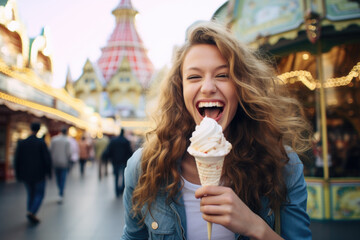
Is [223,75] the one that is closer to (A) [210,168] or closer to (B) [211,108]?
(B) [211,108]

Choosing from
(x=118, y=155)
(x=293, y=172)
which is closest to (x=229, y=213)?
(x=293, y=172)

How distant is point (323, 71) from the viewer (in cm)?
573

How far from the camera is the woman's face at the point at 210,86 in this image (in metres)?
1.44

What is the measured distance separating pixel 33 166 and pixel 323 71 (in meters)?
6.17

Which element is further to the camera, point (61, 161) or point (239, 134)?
point (61, 161)

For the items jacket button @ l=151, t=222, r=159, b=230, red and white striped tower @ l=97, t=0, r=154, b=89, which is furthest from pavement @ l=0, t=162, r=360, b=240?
red and white striped tower @ l=97, t=0, r=154, b=89

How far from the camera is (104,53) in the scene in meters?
51.1

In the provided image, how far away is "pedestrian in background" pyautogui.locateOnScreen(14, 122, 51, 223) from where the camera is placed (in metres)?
5.84

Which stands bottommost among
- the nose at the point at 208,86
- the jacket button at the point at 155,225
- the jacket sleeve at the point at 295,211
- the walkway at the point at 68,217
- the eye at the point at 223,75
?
the walkway at the point at 68,217

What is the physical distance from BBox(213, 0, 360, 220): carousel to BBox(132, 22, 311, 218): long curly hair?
360 cm

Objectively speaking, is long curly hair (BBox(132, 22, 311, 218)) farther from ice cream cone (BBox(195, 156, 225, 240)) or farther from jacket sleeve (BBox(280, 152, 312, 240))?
ice cream cone (BBox(195, 156, 225, 240))

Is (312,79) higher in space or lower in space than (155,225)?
higher

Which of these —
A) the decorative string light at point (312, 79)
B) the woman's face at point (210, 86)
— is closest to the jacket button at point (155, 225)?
the woman's face at point (210, 86)

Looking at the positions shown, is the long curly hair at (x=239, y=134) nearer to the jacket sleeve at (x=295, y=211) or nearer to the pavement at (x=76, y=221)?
the jacket sleeve at (x=295, y=211)
